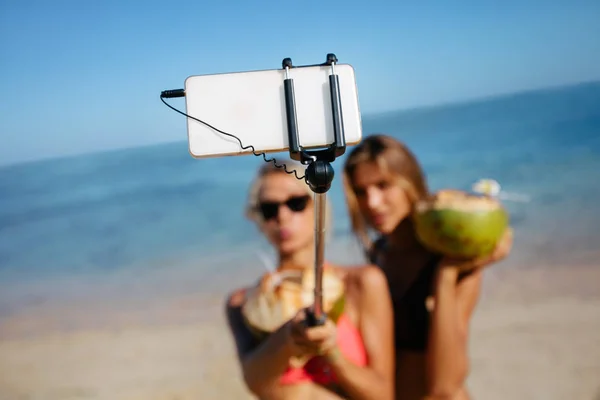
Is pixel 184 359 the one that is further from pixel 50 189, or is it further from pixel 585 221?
pixel 50 189

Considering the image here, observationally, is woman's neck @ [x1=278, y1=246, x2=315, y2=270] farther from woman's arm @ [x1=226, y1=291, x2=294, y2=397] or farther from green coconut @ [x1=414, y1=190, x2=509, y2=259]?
green coconut @ [x1=414, y1=190, x2=509, y2=259]

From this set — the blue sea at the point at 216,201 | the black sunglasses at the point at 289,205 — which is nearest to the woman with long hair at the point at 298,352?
the black sunglasses at the point at 289,205

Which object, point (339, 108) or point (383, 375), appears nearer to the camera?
point (339, 108)

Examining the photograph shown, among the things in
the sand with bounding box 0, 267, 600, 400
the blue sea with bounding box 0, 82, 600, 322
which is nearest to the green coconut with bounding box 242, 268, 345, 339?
the sand with bounding box 0, 267, 600, 400

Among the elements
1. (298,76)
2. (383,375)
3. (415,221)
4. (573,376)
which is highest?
(298,76)

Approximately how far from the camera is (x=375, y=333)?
6.61ft

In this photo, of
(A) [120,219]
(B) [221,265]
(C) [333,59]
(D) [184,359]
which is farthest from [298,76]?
(A) [120,219]

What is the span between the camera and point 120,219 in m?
14.1

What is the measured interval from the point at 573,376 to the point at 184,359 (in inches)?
132

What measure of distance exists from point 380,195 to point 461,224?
32 cm

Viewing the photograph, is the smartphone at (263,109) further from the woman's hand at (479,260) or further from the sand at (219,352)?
the sand at (219,352)

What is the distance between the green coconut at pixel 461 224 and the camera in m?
1.99

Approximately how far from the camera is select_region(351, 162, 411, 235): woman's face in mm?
2170

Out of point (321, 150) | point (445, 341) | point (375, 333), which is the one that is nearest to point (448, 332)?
point (445, 341)
